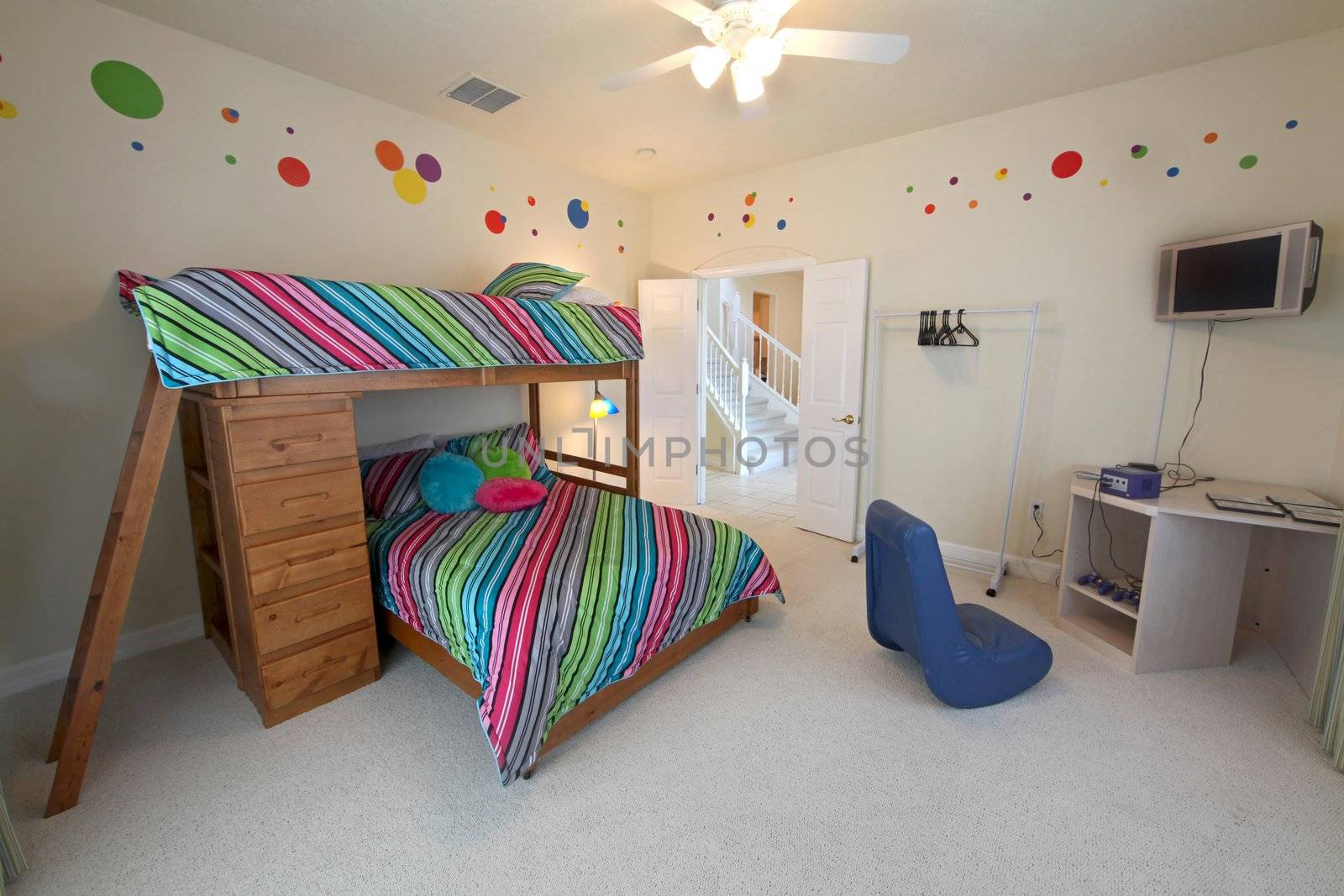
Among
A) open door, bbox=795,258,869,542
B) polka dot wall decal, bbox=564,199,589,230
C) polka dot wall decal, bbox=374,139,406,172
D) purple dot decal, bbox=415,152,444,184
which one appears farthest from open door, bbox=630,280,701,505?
polka dot wall decal, bbox=374,139,406,172

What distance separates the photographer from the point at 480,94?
2934 mm

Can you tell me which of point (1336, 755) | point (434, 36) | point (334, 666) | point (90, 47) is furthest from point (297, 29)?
point (1336, 755)

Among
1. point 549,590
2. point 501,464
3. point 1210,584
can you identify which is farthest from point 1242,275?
point 501,464

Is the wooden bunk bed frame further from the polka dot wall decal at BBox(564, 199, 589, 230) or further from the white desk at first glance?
the polka dot wall decal at BBox(564, 199, 589, 230)

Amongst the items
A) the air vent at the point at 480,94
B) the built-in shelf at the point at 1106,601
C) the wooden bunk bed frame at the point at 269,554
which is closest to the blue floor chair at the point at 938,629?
the built-in shelf at the point at 1106,601

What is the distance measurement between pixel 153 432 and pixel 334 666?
3.54ft

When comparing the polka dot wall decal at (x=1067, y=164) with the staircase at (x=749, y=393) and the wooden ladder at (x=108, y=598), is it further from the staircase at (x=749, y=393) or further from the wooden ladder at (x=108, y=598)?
the wooden ladder at (x=108, y=598)

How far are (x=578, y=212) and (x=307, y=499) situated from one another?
3007 millimetres

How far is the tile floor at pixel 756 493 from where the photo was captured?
4773mm

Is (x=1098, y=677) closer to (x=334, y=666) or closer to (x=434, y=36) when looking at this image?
(x=334, y=666)

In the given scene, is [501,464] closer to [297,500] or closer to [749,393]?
[297,500]

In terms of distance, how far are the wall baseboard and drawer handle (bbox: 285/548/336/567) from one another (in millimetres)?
3150

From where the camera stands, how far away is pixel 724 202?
172 inches

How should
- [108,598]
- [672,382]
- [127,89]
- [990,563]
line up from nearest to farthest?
[108,598] < [127,89] < [990,563] < [672,382]
